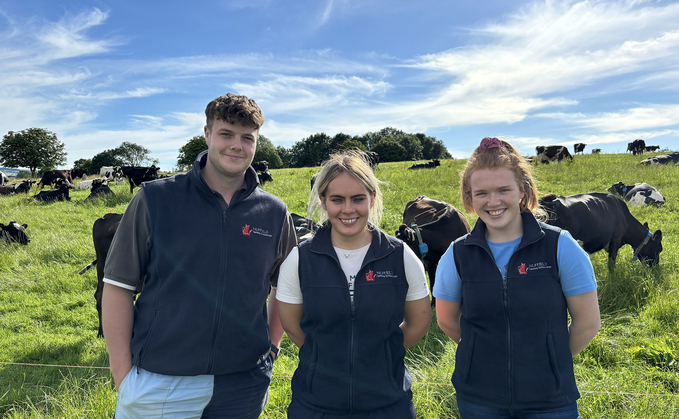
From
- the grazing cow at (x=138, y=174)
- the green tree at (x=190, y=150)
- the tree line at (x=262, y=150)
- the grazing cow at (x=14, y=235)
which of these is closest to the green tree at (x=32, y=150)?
the tree line at (x=262, y=150)

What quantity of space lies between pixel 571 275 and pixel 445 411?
80.2 inches

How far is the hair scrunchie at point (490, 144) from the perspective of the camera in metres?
2.48

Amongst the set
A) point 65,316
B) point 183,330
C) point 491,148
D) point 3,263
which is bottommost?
point 65,316

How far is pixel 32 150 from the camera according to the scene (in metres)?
61.0

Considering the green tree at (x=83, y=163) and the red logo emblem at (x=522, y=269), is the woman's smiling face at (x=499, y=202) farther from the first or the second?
the green tree at (x=83, y=163)

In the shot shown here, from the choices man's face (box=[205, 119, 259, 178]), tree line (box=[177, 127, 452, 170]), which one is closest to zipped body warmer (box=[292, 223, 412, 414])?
man's face (box=[205, 119, 259, 178])

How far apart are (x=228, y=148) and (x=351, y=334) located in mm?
1456

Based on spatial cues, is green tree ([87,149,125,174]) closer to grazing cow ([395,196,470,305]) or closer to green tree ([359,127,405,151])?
green tree ([359,127,405,151])

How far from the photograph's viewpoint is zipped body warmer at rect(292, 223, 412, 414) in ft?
7.37

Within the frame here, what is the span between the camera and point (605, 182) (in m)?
18.0

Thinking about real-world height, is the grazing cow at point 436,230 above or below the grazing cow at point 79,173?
below

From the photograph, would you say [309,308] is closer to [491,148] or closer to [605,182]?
[491,148]

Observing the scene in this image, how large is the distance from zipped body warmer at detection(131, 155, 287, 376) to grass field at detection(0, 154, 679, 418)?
A: 163cm

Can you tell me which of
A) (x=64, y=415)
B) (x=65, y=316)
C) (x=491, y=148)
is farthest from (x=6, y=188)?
(x=491, y=148)
